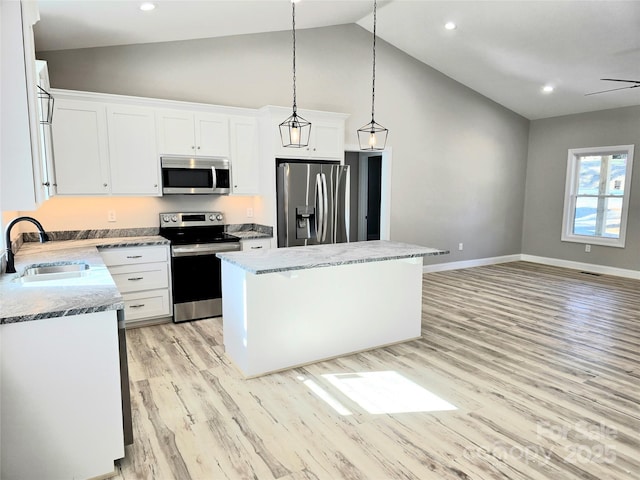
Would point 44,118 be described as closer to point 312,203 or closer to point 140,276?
point 140,276

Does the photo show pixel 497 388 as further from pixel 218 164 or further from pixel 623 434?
pixel 218 164

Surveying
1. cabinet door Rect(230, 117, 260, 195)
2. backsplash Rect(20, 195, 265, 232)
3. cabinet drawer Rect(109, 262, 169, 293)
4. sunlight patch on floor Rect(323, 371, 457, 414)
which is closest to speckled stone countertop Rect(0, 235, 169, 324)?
cabinet drawer Rect(109, 262, 169, 293)

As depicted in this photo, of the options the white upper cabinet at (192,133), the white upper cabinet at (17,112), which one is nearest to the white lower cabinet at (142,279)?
the white upper cabinet at (192,133)

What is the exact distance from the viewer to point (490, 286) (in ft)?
19.6

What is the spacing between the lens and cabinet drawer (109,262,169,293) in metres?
3.93

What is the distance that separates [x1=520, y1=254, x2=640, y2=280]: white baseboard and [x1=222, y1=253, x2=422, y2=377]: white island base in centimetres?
498

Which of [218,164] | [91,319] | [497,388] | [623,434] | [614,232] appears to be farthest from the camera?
[614,232]

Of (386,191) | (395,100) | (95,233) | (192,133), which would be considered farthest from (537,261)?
(95,233)

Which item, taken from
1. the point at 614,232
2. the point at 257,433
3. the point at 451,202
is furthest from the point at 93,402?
the point at 614,232

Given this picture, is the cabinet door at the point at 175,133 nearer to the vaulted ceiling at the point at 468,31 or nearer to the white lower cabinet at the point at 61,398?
the vaulted ceiling at the point at 468,31

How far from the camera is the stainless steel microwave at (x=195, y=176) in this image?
4293 mm

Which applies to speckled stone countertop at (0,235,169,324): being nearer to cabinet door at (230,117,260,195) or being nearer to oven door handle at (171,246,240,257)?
oven door handle at (171,246,240,257)

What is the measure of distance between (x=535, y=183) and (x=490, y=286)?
302 cm

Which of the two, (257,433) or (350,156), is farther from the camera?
(350,156)
